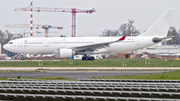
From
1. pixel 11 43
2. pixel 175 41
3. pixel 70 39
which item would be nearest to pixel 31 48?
pixel 11 43

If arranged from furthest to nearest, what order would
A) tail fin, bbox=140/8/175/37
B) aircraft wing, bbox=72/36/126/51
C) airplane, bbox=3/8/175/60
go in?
tail fin, bbox=140/8/175/37
airplane, bbox=3/8/175/60
aircraft wing, bbox=72/36/126/51

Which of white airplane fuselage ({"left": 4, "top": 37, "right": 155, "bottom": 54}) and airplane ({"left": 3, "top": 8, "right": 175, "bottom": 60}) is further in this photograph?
white airplane fuselage ({"left": 4, "top": 37, "right": 155, "bottom": 54})

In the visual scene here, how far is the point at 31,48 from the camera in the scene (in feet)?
140

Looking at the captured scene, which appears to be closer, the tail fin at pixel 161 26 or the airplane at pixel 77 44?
the airplane at pixel 77 44

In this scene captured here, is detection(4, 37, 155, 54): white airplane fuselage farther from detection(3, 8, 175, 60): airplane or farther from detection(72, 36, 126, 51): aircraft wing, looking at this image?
detection(72, 36, 126, 51): aircraft wing

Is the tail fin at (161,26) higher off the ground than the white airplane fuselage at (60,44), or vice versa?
the tail fin at (161,26)

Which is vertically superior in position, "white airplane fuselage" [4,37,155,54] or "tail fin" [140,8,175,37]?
"tail fin" [140,8,175,37]

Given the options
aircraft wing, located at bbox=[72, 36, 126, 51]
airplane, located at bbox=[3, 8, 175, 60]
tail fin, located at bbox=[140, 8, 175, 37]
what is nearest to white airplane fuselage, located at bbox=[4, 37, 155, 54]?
airplane, located at bbox=[3, 8, 175, 60]

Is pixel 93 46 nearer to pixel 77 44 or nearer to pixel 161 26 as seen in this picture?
pixel 77 44

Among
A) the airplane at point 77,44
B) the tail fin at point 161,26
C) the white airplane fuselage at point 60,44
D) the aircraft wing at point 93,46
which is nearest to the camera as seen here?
the aircraft wing at point 93,46

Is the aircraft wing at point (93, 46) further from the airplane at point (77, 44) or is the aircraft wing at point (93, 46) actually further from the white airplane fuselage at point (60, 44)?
the white airplane fuselage at point (60, 44)

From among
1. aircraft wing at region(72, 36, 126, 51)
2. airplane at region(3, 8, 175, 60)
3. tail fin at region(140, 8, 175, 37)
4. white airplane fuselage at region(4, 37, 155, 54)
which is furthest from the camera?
tail fin at region(140, 8, 175, 37)

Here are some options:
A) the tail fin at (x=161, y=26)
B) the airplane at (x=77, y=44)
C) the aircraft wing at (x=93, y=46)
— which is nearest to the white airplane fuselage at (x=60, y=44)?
the airplane at (x=77, y=44)

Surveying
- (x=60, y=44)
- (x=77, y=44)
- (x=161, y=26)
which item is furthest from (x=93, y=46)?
(x=161, y=26)
